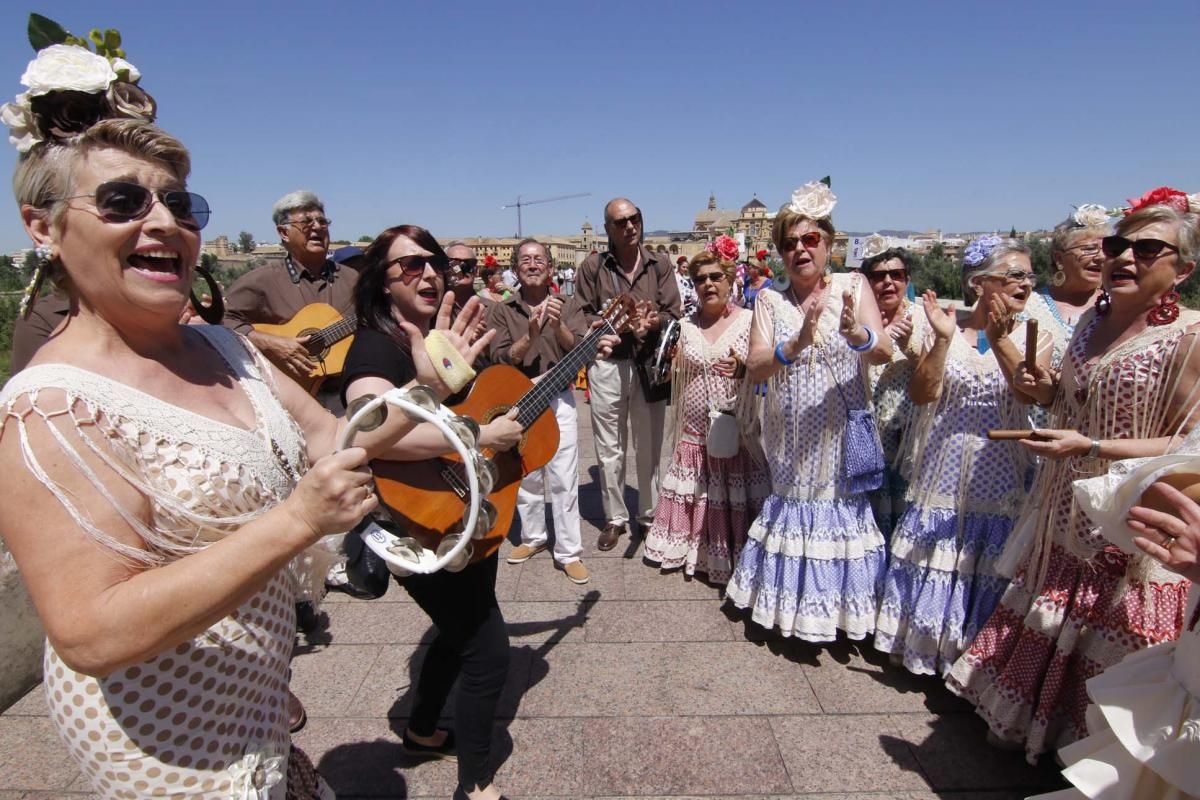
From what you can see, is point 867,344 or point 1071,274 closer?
point 867,344

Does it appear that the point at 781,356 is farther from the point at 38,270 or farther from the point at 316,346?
the point at 38,270

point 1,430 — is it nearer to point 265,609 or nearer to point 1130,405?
point 265,609

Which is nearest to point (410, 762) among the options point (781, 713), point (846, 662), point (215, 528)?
point (781, 713)

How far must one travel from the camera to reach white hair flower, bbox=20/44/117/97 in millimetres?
1293

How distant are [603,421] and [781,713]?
2.38m

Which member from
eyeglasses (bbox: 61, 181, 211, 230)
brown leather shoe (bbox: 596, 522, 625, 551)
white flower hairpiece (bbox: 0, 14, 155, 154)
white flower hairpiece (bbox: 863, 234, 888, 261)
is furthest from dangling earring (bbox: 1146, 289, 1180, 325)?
brown leather shoe (bbox: 596, 522, 625, 551)

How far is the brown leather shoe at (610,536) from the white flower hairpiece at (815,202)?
2621mm

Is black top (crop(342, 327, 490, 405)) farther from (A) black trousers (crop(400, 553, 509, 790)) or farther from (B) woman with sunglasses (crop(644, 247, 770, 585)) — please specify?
(B) woman with sunglasses (crop(644, 247, 770, 585))

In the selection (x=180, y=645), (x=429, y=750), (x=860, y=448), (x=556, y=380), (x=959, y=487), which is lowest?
(x=429, y=750)

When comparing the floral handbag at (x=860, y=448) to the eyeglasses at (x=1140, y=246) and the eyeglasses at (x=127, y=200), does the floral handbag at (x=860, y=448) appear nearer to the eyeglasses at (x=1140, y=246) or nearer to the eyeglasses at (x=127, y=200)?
the eyeglasses at (x=1140, y=246)

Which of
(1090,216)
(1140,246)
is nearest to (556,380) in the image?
(1140,246)

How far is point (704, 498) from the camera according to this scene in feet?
14.5

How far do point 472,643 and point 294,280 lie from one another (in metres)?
2.77

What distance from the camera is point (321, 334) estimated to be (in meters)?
3.72
